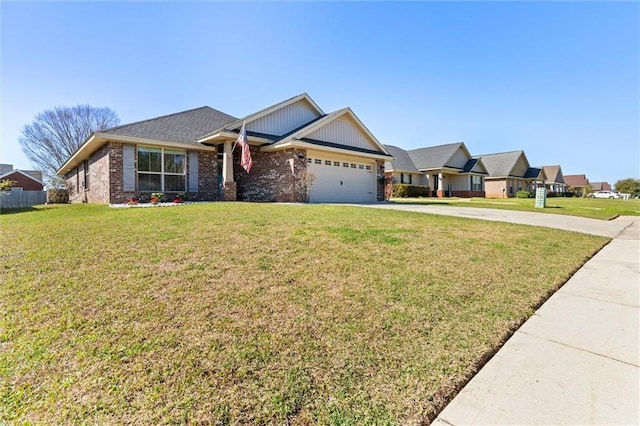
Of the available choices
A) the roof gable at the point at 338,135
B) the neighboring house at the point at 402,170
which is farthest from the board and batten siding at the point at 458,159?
the roof gable at the point at 338,135

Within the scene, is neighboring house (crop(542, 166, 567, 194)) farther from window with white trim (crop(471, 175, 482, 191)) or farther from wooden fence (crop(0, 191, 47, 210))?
wooden fence (crop(0, 191, 47, 210))

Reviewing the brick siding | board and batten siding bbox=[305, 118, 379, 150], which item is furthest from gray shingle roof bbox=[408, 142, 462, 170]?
the brick siding

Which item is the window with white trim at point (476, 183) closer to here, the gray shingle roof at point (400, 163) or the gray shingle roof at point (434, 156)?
the gray shingle roof at point (434, 156)

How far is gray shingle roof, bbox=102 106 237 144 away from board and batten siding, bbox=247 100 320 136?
3.13 m

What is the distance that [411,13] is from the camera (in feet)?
33.2

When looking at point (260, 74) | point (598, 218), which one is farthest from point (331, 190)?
point (598, 218)

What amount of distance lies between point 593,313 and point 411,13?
34.1ft

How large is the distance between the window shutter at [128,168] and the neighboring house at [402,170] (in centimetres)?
2310

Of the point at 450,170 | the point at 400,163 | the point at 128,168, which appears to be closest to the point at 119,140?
the point at 128,168

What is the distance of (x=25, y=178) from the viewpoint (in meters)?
36.8

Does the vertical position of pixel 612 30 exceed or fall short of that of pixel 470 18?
it falls short

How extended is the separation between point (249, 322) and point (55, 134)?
136 ft

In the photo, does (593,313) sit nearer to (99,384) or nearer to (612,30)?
(99,384)

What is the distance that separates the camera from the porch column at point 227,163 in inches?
574
